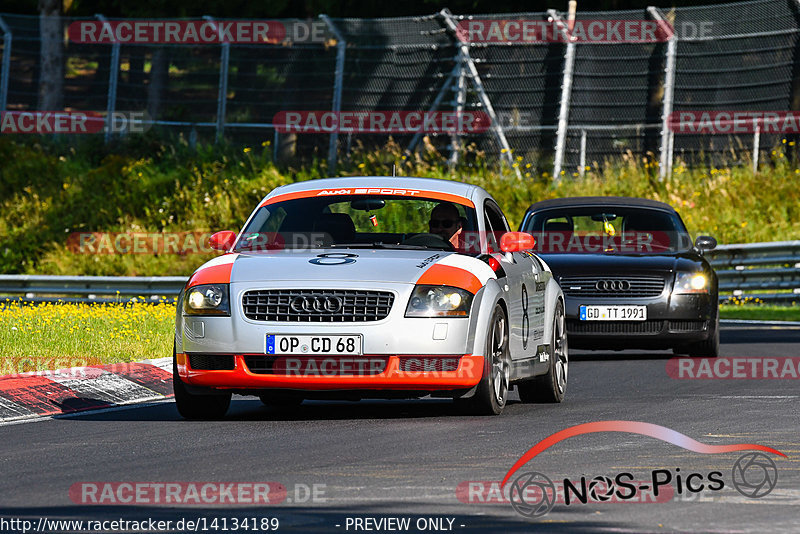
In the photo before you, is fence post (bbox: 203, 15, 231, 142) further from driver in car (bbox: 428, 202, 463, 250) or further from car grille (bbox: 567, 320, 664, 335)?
driver in car (bbox: 428, 202, 463, 250)

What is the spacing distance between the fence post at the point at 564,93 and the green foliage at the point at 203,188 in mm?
434

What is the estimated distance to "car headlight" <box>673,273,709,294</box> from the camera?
15961 millimetres

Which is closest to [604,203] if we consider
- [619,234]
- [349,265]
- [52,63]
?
[619,234]

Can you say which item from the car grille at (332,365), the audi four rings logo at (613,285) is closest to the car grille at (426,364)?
the car grille at (332,365)

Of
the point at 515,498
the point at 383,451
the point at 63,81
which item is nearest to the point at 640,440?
the point at 383,451

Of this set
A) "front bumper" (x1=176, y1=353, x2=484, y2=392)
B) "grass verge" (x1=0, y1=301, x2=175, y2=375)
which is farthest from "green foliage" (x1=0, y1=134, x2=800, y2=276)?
"front bumper" (x1=176, y1=353, x2=484, y2=392)

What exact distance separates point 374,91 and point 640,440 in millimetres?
21914

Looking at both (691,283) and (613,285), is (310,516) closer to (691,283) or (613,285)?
(613,285)

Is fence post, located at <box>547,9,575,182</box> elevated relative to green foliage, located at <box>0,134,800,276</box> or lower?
elevated

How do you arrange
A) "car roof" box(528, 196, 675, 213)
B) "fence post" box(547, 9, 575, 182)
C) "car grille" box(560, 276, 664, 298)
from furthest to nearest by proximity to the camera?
"fence post" box(547, 9, 575, 182) → "car roof" box(528, 196, 675, 213) → "car grille" box(560, 276, 664, 298)

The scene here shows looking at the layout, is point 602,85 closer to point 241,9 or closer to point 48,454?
point 241,9

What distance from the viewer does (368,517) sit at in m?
6.62

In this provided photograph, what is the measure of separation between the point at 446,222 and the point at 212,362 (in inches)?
84.1

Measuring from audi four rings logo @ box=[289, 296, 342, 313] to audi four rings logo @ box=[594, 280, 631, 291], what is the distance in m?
6.32
